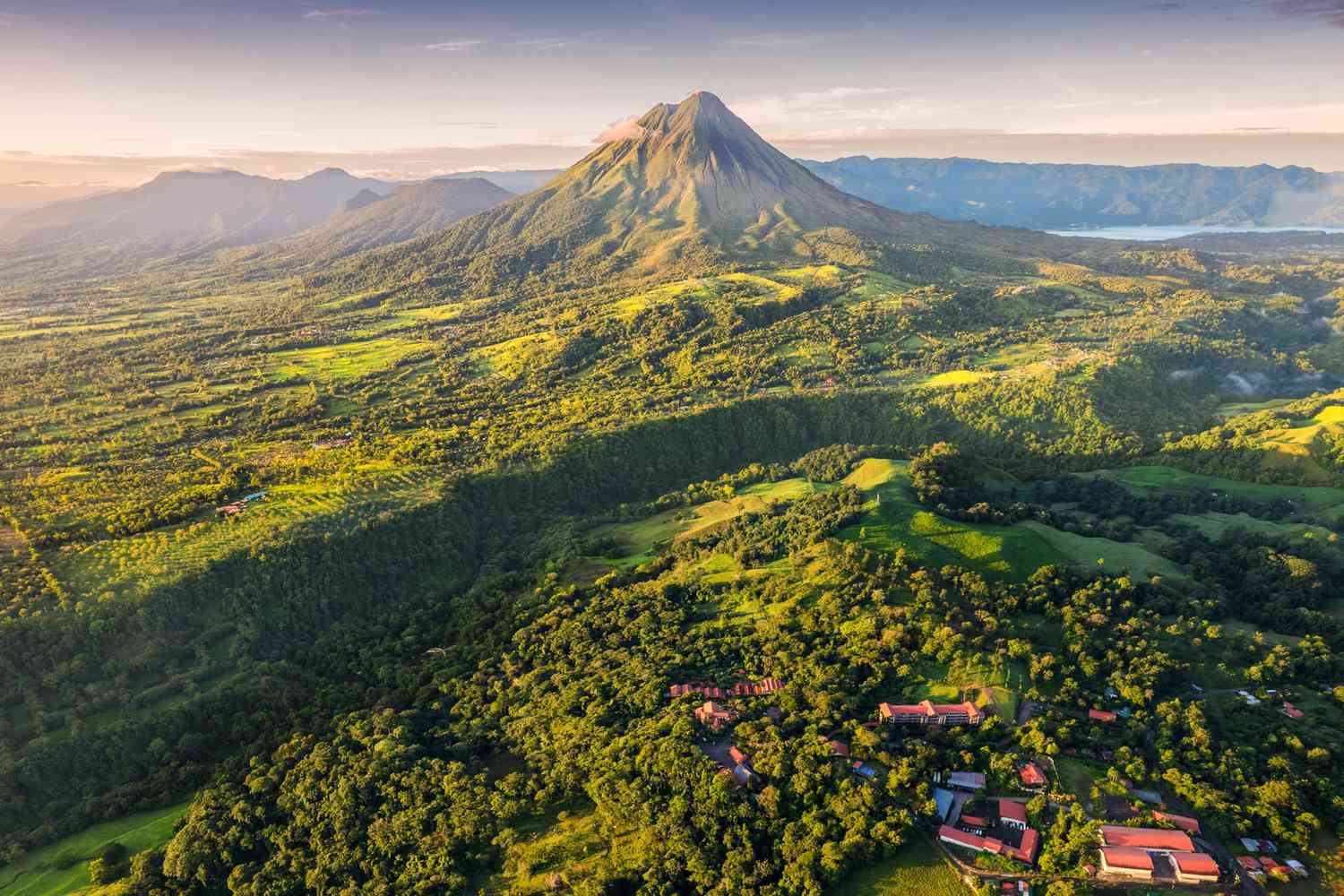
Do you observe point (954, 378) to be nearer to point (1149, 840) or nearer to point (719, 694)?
point (719, 694)

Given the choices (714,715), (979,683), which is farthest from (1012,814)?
(714,715)

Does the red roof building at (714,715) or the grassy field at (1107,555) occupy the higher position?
the grassy field at (1107,555)

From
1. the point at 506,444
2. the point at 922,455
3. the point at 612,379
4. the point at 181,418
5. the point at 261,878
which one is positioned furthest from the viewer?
the point at 612,379

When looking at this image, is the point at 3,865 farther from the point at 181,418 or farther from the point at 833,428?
the point at 833,428

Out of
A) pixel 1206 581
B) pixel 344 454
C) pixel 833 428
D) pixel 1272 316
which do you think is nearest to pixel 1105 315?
pixel 1272 316

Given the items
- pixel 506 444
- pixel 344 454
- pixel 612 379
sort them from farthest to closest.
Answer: pixel 612 379 → pixel 506 444 → pixel 344 454

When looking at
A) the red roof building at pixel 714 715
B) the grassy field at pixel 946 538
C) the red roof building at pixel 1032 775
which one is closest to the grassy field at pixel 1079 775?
the red roof building at pixel 1032 775

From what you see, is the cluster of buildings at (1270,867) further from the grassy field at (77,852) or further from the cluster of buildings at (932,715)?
A: the grassy field at (77,852)
